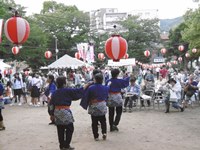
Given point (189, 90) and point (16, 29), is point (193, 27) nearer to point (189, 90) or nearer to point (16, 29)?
point (189, 90)

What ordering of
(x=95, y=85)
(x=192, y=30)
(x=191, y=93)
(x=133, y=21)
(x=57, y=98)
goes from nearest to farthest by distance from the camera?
(x=57, y=98) < (x=95, y=85) < (x=191, y=93) < (x=192, y=30) < (x=133, y=21)

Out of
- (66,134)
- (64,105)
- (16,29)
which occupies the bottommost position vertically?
(66,134)

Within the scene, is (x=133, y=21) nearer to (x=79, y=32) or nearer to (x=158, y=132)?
(x=79, y=32)

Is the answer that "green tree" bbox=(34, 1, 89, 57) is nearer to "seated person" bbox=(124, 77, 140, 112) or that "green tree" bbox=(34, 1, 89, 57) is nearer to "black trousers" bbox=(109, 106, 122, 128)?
"seated person" bbox=(124, 77, 140, 112)

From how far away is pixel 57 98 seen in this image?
734 centimetres

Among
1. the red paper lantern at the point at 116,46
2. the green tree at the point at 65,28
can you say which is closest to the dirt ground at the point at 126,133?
the red paper lantern at the point at 116,46

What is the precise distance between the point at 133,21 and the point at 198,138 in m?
48.2

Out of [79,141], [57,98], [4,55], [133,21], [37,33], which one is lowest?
[79,141]

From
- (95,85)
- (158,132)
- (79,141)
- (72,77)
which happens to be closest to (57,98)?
(95,85)

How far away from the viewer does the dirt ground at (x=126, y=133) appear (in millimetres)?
8133

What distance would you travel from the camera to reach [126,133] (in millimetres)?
9656

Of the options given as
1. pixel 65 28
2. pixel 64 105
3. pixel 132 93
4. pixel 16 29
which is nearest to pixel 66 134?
pixel 64 105

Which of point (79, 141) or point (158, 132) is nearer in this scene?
point (79, 141)

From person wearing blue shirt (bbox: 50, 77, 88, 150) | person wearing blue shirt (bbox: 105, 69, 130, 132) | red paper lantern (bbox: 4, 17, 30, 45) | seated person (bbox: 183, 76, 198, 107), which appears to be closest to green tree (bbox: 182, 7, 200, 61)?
seated person (bbox: 183, 76, 198, 107)
